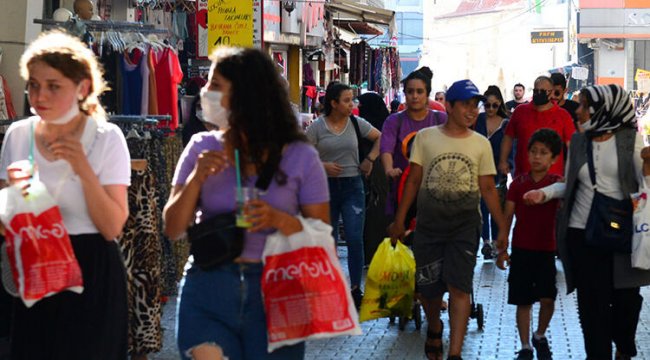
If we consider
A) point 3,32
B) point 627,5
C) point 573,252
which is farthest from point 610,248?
point 627,5

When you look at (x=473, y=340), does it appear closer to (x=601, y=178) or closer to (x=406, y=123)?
(x=406, y=123)

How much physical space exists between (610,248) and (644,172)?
0.50 meters

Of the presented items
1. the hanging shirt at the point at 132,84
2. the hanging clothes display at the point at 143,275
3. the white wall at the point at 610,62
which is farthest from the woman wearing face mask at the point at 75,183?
the white wall at the point at 610,62

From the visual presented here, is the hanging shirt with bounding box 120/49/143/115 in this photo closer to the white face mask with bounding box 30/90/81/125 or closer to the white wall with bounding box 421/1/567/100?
the white face mask with bounding box 30/90/81/125

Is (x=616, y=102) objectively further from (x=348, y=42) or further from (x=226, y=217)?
(x=348, y=42)

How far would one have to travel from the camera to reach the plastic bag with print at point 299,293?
14.2 ft

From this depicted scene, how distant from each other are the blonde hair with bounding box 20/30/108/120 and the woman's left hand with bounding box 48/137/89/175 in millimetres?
267

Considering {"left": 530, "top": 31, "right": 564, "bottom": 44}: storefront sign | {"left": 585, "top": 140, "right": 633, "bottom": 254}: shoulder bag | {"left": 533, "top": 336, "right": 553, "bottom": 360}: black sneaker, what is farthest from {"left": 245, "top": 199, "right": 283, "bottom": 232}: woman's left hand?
{"left": 530, "top": 31, "right": 564, "bottom": 44}: storefront sign

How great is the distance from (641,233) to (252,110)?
353cm

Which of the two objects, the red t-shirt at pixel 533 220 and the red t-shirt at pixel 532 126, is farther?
the red t-shirt at pixel 532 126

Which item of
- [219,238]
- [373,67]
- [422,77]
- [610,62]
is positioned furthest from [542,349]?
[610,62]

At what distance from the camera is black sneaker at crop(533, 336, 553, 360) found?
27.2 ft

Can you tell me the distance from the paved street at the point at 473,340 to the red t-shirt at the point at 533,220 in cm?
87

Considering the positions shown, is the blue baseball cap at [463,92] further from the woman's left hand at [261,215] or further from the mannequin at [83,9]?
the mannequin at [83,9]
